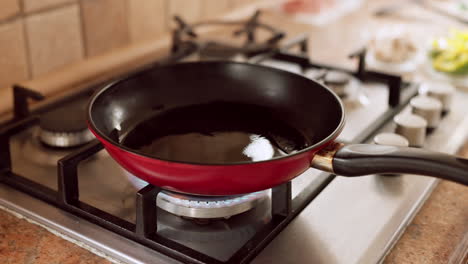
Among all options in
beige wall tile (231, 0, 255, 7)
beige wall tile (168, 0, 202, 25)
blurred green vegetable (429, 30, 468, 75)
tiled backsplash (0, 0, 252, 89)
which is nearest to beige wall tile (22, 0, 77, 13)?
tiled backsplash (0, 0, 252, 89)

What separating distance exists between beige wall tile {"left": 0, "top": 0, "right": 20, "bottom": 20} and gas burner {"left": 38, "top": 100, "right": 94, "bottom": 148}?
0.58 ft

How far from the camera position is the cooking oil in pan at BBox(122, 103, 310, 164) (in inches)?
26.5

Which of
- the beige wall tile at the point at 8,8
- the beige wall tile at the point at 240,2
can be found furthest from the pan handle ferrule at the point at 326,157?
the beige wall tile at the point at 240,2

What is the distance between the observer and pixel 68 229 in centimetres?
60

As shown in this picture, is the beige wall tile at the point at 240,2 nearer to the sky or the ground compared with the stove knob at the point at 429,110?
nearer to the sky

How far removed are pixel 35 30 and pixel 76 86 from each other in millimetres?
108

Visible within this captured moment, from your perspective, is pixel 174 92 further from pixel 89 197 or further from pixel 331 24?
pixel 331 24

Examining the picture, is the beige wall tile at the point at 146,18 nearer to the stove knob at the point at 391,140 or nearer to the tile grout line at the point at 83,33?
the tile grout line at the point at 83,33

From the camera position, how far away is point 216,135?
0.72 m

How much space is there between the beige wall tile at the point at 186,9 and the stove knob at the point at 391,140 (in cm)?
57

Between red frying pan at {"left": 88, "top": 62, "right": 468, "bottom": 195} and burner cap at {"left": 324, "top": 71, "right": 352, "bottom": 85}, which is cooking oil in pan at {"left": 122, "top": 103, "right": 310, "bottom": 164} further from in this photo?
burner cap at {"left": 324, "top": 71, "right": 352, "bottom": 85}

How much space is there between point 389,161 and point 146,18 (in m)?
0.70

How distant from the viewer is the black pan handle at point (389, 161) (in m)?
0.50

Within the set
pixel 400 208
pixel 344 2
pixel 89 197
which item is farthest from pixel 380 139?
pixel 344 2
